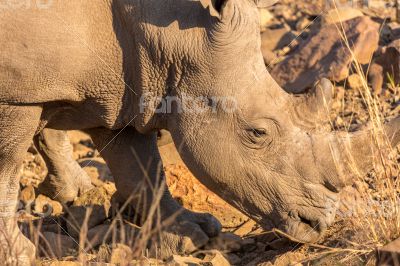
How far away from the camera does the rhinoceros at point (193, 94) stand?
6781 mm

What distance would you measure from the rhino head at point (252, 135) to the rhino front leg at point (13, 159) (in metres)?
0.85

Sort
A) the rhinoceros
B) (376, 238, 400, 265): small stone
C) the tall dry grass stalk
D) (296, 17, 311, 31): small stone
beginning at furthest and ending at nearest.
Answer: (296, 17, 311, 31): small stone
the rhinoceros
the tall dry grass stalk
(376, 238, 400, 265): small stone

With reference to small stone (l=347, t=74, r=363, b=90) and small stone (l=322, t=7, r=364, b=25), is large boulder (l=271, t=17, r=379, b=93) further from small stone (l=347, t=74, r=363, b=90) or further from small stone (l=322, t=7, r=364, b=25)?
small stone (l=322, t=7, r=364, b=25)

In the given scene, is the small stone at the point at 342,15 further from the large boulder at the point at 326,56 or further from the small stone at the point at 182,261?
the small stone at the point at 182,261

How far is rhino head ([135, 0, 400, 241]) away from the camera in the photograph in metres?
6.86

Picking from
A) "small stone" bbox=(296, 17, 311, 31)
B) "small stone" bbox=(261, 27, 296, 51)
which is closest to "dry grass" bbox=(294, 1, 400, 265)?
"small stone" bbox=(261, 27, 296, 51)

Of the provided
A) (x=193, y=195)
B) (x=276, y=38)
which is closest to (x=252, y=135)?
(x=193, y=195)

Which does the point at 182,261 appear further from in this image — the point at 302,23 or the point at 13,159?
the point at 302,23

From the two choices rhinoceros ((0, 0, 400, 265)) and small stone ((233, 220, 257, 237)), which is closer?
rhinoceros ((0, 0, 400, 265))

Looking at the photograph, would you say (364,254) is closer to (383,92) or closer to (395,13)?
(383,92)

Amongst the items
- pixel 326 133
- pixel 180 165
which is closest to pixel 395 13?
A: pixel 180 165

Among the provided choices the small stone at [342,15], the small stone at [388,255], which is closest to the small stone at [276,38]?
the small stone at [342,15]

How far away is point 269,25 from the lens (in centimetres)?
1194

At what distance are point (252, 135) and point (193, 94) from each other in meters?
0.44
